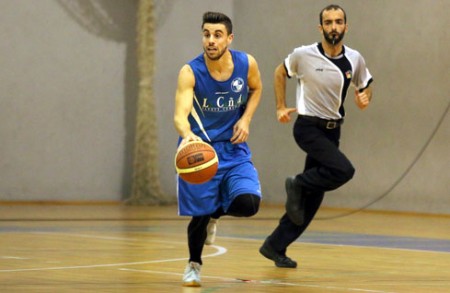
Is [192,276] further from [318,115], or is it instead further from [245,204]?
[318,115]

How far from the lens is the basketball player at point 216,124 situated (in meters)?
6.35

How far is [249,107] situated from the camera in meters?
6.66

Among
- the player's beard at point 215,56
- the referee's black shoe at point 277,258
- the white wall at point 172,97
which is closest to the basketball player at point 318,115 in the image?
the referee's black shoe at point 277,258

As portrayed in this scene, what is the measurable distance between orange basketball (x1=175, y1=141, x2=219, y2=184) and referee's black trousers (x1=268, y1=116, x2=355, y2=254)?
1.88m

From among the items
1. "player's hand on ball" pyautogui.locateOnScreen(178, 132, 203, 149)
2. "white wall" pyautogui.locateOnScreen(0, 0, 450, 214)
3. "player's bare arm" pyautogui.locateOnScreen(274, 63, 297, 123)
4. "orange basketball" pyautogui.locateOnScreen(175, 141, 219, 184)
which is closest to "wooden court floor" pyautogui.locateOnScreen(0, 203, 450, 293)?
"orange basketball" pyautogui.locateOnScreen(175, 141, 219, 184)

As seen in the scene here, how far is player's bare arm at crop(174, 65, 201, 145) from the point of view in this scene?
6225 millimetres

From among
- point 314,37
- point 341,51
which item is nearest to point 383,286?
point 341,51

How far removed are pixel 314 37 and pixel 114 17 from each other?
120 inches

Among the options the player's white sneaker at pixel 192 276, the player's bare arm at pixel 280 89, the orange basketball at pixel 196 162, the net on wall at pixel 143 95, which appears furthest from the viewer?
the net on wall at pixel 143 95

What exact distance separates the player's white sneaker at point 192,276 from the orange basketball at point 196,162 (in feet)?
1.98

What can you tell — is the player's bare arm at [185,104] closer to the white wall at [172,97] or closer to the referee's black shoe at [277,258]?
the referee's black shoe at [277,258]

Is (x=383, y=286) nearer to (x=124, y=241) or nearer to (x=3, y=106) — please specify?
(x=124, y=241)

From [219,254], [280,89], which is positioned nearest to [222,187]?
[280,89]

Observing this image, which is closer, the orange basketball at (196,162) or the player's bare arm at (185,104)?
the orange basketball at (196,162)
